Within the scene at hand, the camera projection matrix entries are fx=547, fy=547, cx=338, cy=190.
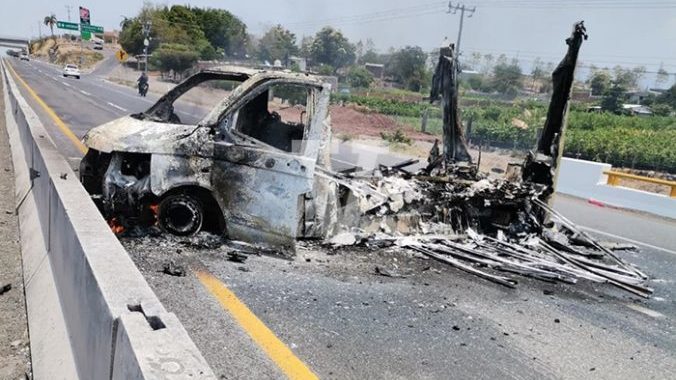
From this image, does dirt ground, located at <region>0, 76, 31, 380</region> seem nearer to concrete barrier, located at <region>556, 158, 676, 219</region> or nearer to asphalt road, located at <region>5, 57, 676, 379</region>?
asphalt road, located at <region>5, 57, 676, 379</region>

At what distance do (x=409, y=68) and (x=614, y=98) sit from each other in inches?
780

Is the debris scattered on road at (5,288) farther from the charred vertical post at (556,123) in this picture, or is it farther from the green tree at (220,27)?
the green tree at (220,27)

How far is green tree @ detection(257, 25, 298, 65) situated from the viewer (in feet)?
134

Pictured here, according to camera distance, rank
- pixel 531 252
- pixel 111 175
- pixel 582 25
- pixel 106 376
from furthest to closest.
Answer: pixel 582 25 < pixel 531 252 < pixel 111 175 < pixel 106 376

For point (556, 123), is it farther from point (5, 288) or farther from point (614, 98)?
point (614, 98)

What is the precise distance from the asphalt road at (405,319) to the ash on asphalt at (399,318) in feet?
0.04

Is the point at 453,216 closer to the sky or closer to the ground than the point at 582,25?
closer to the ground

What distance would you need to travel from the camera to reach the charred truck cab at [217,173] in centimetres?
529

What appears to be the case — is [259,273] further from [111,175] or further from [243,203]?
[111,175]

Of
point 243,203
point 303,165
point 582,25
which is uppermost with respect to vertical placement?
point 582,25

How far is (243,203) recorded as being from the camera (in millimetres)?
5422

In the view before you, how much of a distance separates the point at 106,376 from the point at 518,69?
59.7m

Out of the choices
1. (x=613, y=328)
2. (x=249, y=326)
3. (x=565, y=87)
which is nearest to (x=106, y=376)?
(x=249, y=326)

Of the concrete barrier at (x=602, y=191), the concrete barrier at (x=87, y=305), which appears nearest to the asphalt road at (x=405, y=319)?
the concrete barrier at (x=87, y=305)
